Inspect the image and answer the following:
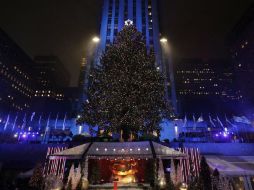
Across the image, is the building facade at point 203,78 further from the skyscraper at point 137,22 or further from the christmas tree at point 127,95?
the christmas tree at point 127,95

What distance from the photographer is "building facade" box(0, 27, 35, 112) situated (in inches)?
3280

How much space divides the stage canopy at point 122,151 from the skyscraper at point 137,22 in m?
30.1

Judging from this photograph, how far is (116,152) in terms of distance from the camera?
Answer: 45.4 feet

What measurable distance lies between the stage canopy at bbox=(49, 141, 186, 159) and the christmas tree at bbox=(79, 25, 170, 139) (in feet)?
11.7

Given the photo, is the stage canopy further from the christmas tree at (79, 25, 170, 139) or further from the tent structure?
the christmas tree at (79, 25, 170, 139)

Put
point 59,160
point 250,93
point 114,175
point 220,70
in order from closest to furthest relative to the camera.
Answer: point 59,160 → point 114,175 → point 250,93 → point 220,70

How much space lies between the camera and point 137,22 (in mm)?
45938

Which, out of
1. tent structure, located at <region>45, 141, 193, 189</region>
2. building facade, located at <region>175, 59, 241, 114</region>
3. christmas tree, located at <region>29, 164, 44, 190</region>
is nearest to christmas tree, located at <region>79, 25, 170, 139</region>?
tent structure, located at <region>45, 141, 193, 189</region>

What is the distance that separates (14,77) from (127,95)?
3673 inches

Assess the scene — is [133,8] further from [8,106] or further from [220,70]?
[220,70]

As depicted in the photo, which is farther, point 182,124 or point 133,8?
point 133,8

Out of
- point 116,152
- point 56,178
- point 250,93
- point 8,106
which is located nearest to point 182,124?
point 116,152

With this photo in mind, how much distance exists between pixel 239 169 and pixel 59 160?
13183 mm

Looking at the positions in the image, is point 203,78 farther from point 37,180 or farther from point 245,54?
point 37,180
